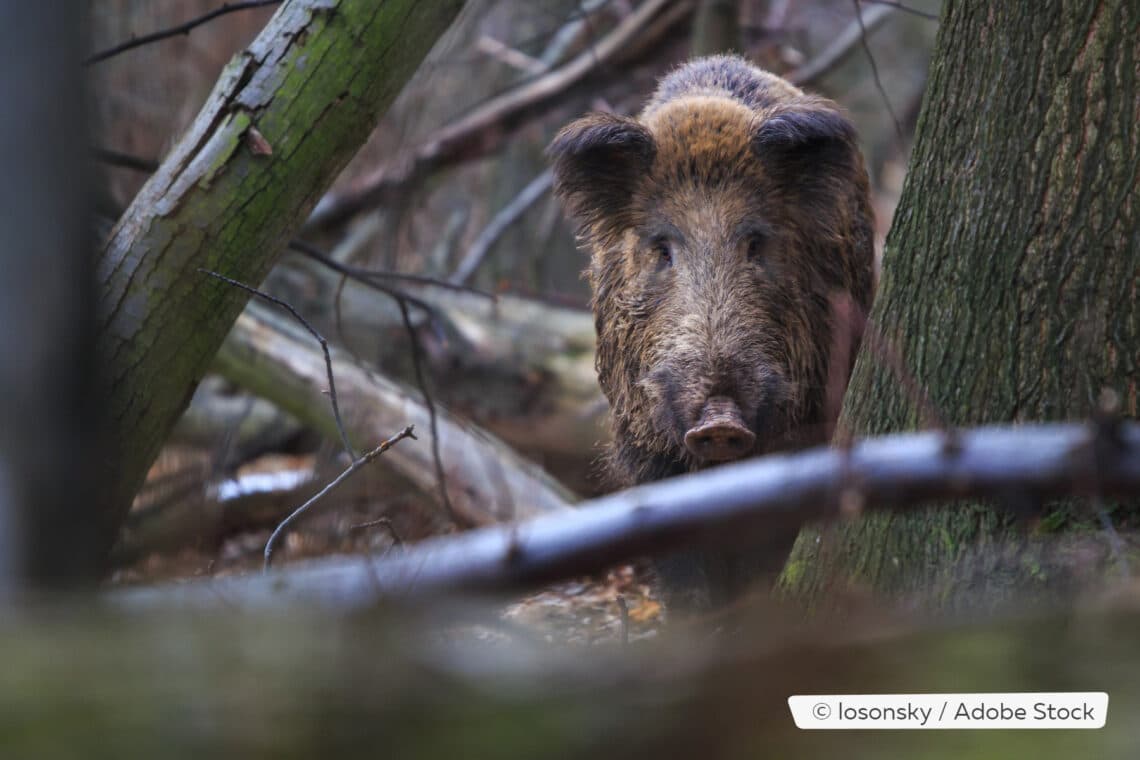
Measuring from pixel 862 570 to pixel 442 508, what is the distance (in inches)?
132

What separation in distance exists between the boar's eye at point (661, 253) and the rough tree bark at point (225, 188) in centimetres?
145

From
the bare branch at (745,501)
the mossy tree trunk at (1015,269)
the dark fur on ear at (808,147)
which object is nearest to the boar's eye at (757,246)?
the dark fur on ear at (808,147)

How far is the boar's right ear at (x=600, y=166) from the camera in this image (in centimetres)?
478

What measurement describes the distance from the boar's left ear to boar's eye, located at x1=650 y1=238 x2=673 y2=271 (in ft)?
1.89

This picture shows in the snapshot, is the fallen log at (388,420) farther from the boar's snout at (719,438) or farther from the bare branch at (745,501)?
the bare branch at (745,501)

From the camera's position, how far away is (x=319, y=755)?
105 cm

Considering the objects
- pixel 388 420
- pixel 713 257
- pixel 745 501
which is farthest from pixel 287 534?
pixel 745 501

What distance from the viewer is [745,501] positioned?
1.31 m

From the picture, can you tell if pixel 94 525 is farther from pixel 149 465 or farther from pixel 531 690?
pixel 149 465

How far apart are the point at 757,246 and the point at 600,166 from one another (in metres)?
0.80

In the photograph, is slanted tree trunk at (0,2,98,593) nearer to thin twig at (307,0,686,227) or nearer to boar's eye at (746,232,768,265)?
boar's eye at (746,232,768,265)

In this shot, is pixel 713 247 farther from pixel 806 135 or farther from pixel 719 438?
pixel 719 438

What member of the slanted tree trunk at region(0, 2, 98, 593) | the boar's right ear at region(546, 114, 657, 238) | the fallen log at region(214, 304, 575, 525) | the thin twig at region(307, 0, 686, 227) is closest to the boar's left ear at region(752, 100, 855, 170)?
the boar's right ear at region(546, 114, 657, 238)

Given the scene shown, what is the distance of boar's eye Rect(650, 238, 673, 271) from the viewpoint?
4.72 meters
